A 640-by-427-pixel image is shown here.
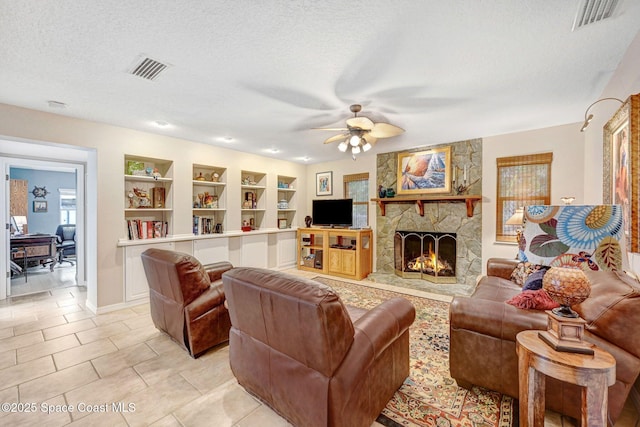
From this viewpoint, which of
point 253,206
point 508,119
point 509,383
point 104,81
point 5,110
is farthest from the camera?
point 253,206

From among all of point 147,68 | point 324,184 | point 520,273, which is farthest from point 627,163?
point 324,184

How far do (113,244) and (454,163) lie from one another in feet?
17.5

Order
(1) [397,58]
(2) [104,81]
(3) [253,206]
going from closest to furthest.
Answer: (1) [397,58], (2) [104,81], (3) [253,206]

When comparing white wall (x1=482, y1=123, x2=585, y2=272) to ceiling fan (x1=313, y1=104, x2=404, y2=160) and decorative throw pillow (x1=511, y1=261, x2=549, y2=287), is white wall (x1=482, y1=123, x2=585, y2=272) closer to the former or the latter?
decorative throw pillow (x1=511, y1=261, x2=549, y2=287)

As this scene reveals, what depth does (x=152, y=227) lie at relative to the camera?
159 inches

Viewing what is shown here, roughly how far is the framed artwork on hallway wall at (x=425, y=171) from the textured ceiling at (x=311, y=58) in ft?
4.07

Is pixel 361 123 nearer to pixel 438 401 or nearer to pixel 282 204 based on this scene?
pixel 438 401

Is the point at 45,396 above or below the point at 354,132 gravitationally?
below

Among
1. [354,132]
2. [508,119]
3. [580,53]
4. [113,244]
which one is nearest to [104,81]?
[113,244]

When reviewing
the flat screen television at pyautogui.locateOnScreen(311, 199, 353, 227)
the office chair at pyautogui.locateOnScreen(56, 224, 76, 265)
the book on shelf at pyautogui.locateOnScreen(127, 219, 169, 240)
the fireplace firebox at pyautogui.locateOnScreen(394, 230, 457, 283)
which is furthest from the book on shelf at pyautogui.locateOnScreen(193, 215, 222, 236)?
the office chair at pyautogui.locateOnScreen(56, 224, 76, 265)

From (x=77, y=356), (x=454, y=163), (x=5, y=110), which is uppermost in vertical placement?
(x=5, y=110)

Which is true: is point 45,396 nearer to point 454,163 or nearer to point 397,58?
point 397,58

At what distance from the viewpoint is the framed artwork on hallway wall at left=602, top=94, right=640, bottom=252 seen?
5.49 ft

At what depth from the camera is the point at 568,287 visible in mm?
1263
